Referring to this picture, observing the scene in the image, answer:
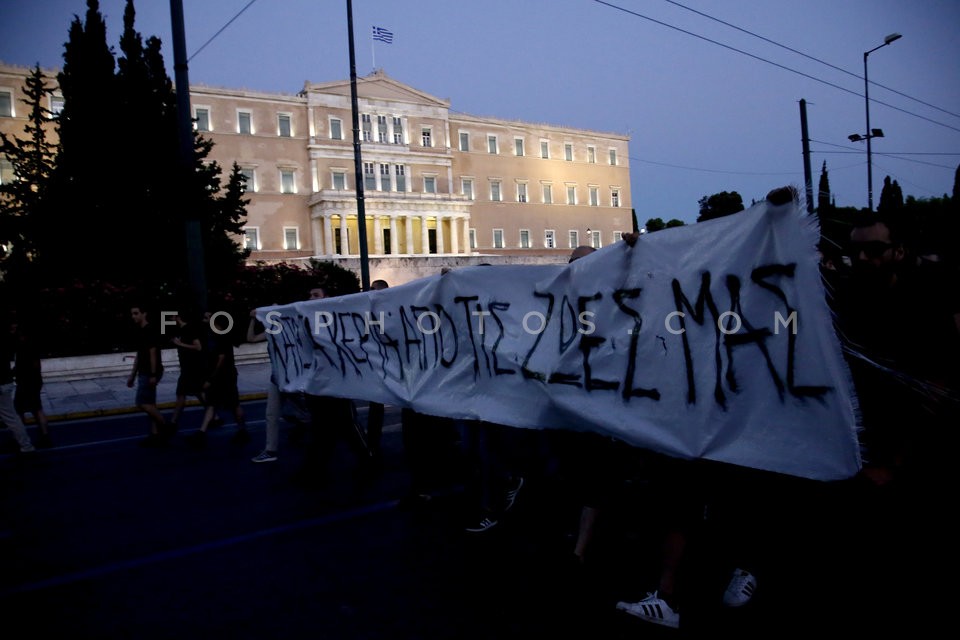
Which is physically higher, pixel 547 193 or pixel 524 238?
pixel 547 193

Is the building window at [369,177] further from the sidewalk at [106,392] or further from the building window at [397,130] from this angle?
the sidewalk at [106,392]

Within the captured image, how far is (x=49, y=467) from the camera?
736 centimetres

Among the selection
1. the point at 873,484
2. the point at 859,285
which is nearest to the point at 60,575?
the point at 873,484

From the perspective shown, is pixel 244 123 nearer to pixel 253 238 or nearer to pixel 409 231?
pixel 253 238

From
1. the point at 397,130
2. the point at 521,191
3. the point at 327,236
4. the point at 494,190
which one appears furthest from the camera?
the point at 521,191

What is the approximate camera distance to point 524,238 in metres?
65.3

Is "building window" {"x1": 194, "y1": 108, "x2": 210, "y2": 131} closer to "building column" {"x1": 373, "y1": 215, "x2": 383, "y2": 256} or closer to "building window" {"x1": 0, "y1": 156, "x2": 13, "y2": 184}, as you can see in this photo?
"building window" {"x1": 0, "y1": 156, "x2": 13, "y2": 184}

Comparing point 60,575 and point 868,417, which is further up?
point 868,417

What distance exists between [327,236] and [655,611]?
52.4 m

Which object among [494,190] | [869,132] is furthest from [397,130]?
[869,132]

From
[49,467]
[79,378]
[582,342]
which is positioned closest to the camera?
[582,342]

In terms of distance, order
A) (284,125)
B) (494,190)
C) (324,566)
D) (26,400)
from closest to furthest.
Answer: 1. (324,566)
2. (26,400)
3. (284,125)
4. (494,190)

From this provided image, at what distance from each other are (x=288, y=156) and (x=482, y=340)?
5337 centimetres

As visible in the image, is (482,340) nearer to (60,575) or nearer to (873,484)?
(873,484)
